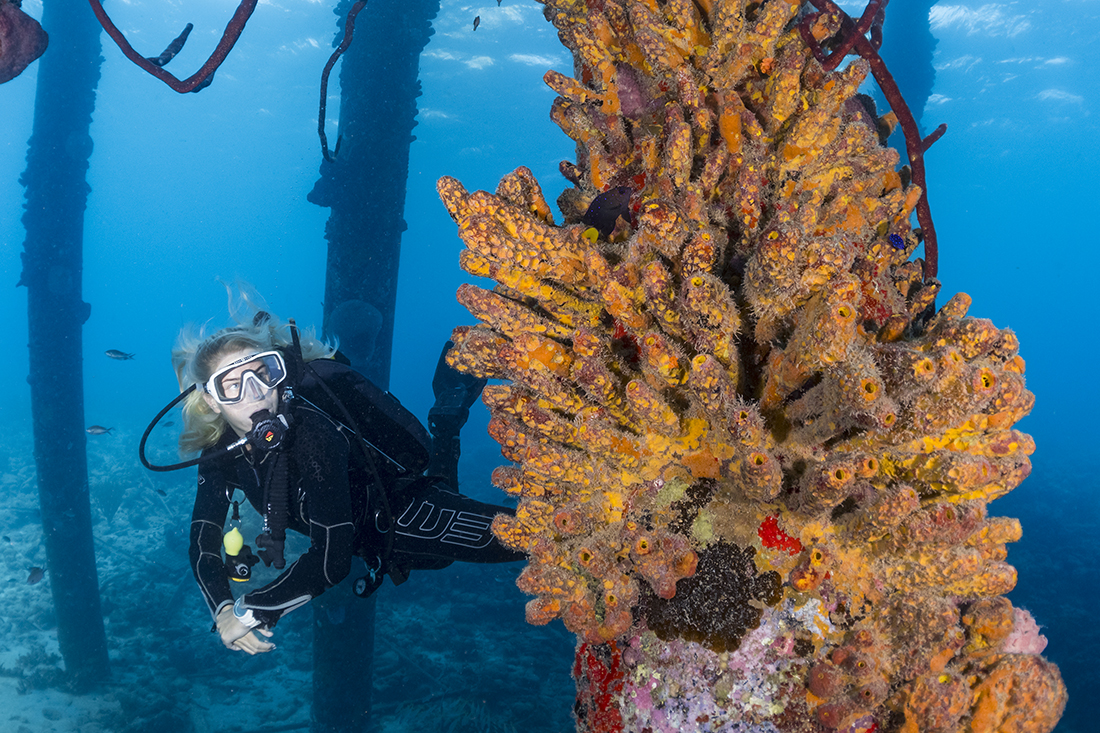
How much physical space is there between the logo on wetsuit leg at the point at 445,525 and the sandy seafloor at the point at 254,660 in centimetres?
471

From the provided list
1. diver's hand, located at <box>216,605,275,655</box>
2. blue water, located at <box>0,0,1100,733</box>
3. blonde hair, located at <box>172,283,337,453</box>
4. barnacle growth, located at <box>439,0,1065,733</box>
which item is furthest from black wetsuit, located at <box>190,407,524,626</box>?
barnacle growth, located at <box>439,0,1065,733</box>

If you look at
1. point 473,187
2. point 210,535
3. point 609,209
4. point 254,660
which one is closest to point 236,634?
point 210,535

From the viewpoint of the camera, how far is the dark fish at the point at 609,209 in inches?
85.4

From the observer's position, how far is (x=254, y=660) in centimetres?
1120

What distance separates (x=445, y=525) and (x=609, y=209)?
3.28 meters

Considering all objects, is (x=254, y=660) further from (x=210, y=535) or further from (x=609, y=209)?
(x=609, y=209)

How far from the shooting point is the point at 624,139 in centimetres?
219

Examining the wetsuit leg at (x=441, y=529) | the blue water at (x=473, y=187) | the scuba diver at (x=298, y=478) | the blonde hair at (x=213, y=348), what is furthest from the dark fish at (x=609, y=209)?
the blue water at (x=473, y=187)

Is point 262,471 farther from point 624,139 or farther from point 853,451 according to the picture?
point 853,451

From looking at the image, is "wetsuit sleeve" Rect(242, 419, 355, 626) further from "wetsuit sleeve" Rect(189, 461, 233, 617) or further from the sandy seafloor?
the sandy seafloor

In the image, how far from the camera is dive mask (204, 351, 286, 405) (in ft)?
13.2

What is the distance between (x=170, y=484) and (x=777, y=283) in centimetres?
2407

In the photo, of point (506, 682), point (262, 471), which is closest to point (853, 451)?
point (262, 471)

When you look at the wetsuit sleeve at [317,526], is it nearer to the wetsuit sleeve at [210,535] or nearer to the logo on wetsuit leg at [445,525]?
the wetsuit sleeve at [210,535]
